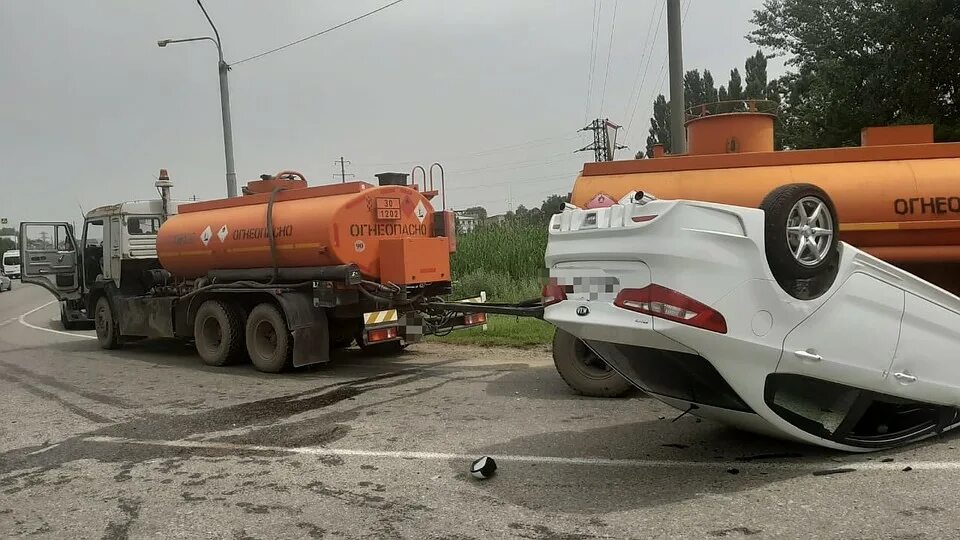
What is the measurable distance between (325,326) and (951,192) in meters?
7.51

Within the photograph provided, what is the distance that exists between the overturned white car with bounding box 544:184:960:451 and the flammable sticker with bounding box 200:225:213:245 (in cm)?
799

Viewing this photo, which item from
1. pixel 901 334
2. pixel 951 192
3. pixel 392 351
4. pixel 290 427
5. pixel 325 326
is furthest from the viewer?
pixel 392 351

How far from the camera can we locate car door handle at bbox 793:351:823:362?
14.7 feet

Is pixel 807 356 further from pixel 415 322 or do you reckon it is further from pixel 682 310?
pixel 415 322

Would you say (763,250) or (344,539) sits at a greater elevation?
(763,250)

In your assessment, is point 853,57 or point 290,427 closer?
point 290,427

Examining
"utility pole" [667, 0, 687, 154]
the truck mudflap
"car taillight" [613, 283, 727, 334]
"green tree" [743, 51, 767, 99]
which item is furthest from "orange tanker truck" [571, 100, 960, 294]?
"green tree" [743, 51, 767, 99]

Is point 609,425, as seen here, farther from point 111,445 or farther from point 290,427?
point 111,445

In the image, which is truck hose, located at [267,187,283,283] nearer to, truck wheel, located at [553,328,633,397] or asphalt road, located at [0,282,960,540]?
asphalt road, located at [0,282,960,540]

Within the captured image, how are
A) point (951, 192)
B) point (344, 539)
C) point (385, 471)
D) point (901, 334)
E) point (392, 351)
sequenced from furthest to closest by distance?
point (392, 351) < point (951, 192) < point (385, 471) < point (901, 334) < point (344, 539)

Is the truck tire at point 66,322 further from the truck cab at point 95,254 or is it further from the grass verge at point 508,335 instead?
the grass verge at point 508,335

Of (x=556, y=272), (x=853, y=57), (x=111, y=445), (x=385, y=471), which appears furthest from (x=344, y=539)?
(x=853, y=57)

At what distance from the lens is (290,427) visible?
7.01 meters

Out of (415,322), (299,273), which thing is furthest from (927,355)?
(299,273)
